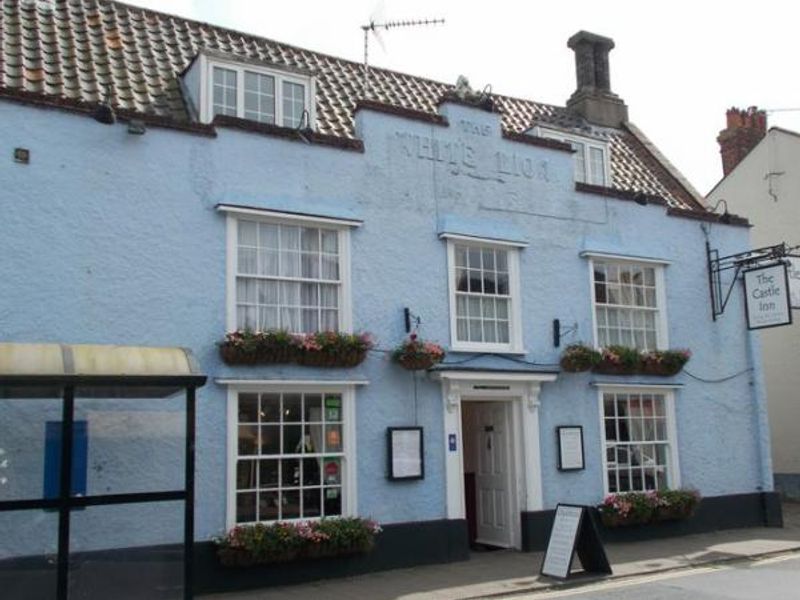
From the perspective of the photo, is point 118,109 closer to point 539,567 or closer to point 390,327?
point 390,327

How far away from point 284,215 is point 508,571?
5.88 meters

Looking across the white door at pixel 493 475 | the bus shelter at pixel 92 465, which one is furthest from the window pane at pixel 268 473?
the white door at pixel 493 475

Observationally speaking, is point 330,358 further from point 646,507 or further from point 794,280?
point 794,280

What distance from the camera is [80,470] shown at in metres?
8.61

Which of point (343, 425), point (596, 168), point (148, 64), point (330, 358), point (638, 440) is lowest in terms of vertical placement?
point (638, 440)

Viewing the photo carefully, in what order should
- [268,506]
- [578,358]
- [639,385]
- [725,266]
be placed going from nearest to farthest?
[268,506] < [578,358] < [639,385] < [725,266]

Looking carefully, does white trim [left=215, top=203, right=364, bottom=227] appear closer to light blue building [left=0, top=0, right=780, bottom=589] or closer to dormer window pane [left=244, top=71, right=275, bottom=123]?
light blue building [left=0, top=0, right=780, bottom=589]

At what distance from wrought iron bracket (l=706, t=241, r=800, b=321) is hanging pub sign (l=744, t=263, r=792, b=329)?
28cm

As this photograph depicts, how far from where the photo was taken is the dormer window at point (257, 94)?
12.7 metres

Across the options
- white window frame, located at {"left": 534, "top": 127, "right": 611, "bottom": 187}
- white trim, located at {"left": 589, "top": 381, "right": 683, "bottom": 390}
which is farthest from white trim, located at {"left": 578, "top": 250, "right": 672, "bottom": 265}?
white trim, located at {"left": 589, "top": 381, "right": 683, "bottom": 390}

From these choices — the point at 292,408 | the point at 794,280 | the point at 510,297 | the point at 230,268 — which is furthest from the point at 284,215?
the point at 794,280

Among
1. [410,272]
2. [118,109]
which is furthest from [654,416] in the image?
[118,109]

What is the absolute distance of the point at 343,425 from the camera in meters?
12.2

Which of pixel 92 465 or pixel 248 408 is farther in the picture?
pixel 248 408
